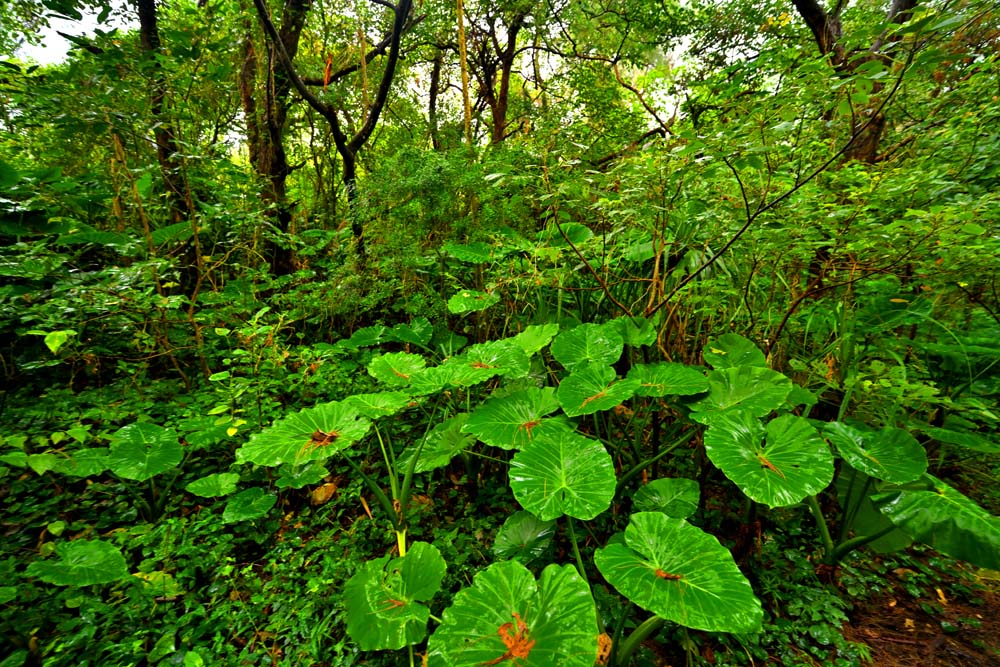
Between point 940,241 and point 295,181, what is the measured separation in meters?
5.47

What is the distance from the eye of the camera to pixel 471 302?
1.79 meters

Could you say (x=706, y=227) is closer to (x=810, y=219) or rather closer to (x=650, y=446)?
(x=810, y=219)

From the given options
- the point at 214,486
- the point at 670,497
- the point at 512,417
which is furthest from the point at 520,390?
the point at 214,486

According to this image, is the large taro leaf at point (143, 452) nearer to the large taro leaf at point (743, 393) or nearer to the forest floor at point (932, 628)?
the large taro leaf at point (743, 393)

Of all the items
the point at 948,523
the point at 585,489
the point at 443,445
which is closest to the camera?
the point at 948,523

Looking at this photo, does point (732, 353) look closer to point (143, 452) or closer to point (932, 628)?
point (932, 628)

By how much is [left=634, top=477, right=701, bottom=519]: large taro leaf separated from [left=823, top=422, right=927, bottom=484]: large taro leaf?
1.27 ft

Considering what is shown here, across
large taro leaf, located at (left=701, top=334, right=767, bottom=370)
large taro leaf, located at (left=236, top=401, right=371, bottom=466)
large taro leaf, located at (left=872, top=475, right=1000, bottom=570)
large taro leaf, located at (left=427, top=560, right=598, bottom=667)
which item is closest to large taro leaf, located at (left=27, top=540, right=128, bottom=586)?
large taro leaf, located at (left=236, top=401, right=371, bottom=466)

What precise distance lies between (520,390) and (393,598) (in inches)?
30.1

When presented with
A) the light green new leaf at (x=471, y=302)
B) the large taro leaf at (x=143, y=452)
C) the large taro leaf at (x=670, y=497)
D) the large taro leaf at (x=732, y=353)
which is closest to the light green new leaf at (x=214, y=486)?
the large taro leaf at (x=143, y=452)

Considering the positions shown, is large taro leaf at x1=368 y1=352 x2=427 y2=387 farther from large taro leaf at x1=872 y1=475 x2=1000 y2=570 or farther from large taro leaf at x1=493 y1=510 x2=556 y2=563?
large taro leaf at x1=872 y1=475 x2=1000 y2=570

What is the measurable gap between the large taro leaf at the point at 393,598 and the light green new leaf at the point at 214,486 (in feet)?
2.23

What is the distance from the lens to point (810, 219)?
131 centimetres

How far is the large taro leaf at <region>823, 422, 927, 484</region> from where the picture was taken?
3.03ft
